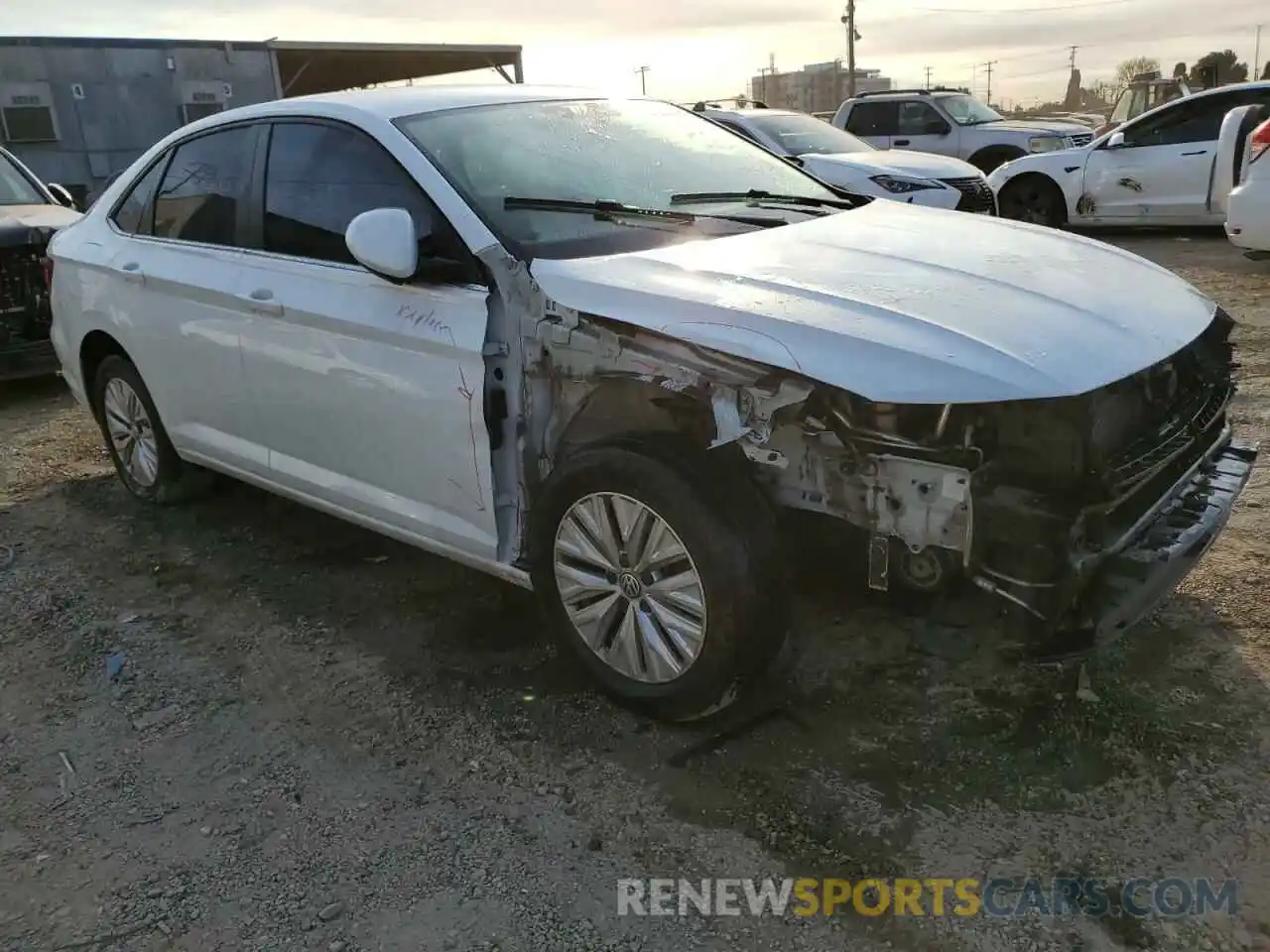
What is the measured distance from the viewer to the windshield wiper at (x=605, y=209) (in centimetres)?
334

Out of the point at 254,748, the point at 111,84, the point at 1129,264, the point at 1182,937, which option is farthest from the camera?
the point at 111,84

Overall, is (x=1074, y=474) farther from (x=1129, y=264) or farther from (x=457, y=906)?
(x=457, y=906)

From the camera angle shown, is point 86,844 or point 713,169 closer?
point 86,844

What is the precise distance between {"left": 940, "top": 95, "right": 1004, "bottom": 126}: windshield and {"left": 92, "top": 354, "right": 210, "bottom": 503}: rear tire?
13422mm

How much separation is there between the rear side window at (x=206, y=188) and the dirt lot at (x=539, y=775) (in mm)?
1502

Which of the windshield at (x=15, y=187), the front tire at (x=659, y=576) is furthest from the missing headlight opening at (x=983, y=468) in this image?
the windshield at (x=15, y=187)

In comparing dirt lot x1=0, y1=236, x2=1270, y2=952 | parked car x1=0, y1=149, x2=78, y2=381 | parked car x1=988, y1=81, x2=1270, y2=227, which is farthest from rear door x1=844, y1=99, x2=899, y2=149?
dirt lot x1=0, y1=236, x2=1270, y2=952

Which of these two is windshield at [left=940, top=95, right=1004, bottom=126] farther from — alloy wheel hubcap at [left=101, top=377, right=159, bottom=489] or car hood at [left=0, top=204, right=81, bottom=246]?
alloy wheel hubcap at [left=101, top=377, right=159, bottom=489]

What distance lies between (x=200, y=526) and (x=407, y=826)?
8.82ft

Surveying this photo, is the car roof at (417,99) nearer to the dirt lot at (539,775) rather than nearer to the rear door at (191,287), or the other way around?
the rear door at (191,287)

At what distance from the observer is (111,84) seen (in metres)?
14.6

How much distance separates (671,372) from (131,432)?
3385mm

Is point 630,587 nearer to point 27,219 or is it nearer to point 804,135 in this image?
point 27,219

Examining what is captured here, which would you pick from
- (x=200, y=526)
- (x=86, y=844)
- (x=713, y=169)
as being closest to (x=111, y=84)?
(x=200, y=526)
